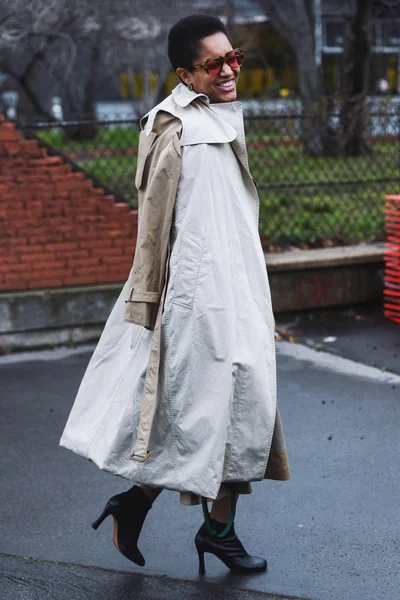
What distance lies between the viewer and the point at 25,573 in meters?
3.69

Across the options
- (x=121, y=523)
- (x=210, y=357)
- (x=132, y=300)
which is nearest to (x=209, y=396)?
(x=210, y=357)

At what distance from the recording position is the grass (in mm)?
8453

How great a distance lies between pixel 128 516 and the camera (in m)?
3.60

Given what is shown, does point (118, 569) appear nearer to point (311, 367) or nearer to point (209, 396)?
point (209, 396)

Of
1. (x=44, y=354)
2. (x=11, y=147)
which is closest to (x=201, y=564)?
(x=44, y=354)

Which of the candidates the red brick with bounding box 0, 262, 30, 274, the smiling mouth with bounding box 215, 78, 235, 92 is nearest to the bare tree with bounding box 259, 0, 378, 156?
the red brick with bounding box 0, 262, 30, 274

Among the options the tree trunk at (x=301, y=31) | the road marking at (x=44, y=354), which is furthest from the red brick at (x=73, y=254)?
the tree trunk at (x=301, y=31)

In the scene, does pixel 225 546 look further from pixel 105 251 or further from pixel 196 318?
pixel 105 251

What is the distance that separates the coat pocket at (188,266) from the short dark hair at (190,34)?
0.62 m

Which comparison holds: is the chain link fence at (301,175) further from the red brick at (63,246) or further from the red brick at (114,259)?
the red brick at (63,246)

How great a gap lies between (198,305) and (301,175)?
18.3 feet

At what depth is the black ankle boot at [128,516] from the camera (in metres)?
3.59

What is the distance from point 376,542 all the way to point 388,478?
2.44ft

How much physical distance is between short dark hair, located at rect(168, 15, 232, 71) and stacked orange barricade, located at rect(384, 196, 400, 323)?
178 inches
